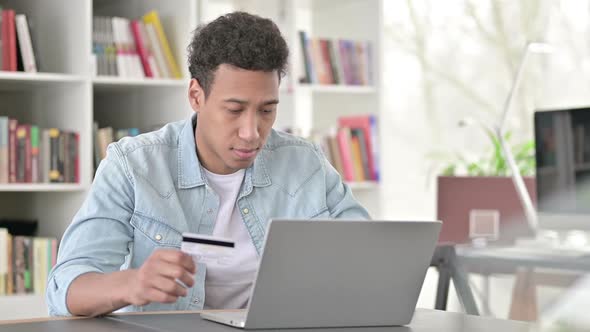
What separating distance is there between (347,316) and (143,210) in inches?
20.0

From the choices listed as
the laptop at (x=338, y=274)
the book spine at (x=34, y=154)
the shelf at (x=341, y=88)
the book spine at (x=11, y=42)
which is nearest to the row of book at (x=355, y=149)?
the shelf at (x=341, y=88)

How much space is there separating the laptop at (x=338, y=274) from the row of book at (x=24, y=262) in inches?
81.1

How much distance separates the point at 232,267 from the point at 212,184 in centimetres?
18

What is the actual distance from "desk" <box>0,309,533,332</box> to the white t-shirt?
0.96 feet

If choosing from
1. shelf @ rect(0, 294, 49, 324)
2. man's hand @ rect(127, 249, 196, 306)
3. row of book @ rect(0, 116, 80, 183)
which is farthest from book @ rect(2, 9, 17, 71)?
man's hand @ rect(127, 249, 196, 306)

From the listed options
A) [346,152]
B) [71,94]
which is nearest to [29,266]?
[71,94]

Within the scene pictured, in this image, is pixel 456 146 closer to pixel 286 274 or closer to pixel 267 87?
pixel 267 87

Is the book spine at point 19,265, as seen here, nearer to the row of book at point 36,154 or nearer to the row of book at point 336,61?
the row of book at point 36,154

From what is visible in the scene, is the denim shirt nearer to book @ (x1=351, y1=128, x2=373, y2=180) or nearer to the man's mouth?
the man's mouth

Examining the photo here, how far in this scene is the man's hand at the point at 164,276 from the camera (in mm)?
1348

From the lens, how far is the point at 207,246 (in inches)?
51.6

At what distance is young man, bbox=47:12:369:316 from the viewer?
1.73 meters

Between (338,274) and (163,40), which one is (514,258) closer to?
(163,40)

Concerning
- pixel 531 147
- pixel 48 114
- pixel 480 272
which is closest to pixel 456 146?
pixel 531 147
